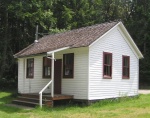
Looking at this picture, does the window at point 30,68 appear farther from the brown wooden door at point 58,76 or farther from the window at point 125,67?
the window at point 125,67

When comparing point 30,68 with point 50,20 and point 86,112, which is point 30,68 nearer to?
point 86,112

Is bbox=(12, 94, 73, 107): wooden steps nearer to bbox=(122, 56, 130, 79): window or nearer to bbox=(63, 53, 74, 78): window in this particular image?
bbox=(63, 53, 74, 78): window

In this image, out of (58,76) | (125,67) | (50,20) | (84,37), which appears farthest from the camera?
(50,20)

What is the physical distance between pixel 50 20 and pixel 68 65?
15771 mm

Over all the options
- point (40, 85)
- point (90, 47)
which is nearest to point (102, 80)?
point (90, 47)

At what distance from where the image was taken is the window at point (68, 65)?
19153mm

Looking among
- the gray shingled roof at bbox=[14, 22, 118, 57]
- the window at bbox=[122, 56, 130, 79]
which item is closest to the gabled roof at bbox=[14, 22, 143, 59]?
the gray shingled roof at bbox=[14, 22, 118, 57]

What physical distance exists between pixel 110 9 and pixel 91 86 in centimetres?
3174

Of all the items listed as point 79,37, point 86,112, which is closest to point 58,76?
point 79,37

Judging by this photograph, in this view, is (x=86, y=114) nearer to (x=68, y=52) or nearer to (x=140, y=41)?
(x=68, y=52)

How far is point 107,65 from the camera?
1942cm

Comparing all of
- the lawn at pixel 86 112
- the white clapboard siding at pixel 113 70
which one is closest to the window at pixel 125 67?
the white clapboard siding at pixel 113 70

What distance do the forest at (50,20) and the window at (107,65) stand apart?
13.7 m

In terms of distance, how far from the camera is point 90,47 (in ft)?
59.5
